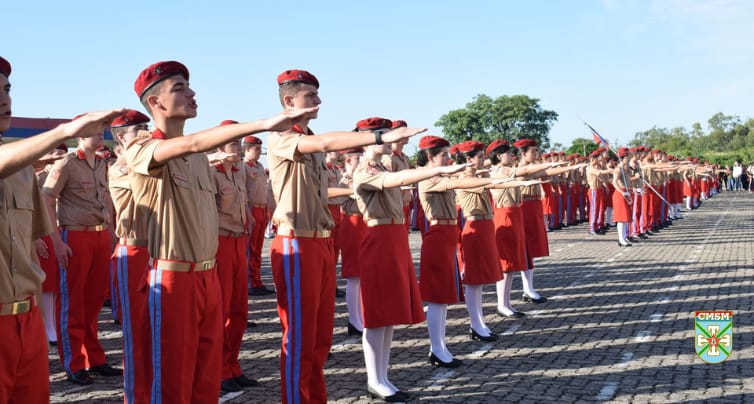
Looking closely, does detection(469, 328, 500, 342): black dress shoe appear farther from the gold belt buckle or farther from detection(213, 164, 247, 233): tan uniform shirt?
the gold belt buckle

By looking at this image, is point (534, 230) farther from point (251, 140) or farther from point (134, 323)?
point (134, 323)

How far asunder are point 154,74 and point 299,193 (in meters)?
1.25

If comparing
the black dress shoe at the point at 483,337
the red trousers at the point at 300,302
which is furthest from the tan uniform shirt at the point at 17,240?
the black dress shoe at the point at 483,337

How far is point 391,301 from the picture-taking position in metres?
5.34

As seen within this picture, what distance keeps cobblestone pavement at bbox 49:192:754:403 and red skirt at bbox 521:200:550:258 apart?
27.9 inches

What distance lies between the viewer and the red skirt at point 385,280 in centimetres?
534

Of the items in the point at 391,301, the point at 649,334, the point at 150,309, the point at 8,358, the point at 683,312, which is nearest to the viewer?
the point at 8,358

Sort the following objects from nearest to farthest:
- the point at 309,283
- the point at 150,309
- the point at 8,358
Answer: the point at 8,358 → the point at 150,309 → the point at 309,283

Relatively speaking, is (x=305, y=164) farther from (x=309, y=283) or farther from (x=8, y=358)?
(x=8, y=358)

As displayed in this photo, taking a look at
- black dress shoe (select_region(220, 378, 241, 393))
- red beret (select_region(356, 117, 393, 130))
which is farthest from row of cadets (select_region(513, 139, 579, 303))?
black dress shoe (select_region(220, 378, 241, 393))

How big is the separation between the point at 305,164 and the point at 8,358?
7.02 ft

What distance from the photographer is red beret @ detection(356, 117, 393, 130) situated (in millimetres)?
5684

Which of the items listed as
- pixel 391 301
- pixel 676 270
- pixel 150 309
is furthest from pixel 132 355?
pixel 676 270

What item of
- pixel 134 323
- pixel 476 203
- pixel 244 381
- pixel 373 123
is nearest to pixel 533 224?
pixel 476 203
